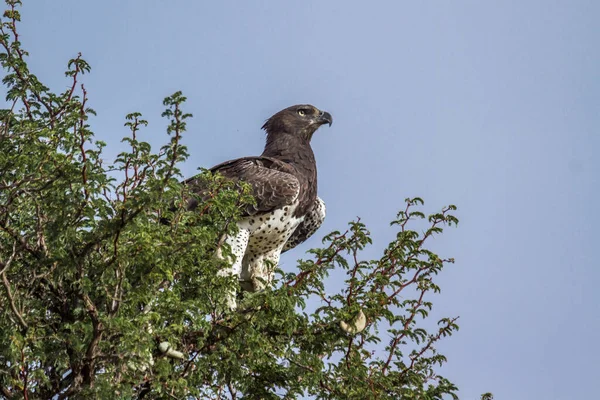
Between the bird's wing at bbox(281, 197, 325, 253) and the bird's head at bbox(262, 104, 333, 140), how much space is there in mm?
793

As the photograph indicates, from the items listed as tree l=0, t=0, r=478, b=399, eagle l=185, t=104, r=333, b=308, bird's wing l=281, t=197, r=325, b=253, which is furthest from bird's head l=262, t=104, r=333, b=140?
tree l=0, t=0, r=478, b=399

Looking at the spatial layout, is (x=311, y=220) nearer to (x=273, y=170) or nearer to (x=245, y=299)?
(x=273, y=170)

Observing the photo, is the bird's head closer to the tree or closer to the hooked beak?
the hooked beak

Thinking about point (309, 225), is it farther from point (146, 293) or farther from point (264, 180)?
point (146, 293)

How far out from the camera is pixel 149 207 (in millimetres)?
5332

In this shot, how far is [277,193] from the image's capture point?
8.63 m

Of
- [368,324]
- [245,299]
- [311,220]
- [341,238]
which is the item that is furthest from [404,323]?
[311,220]

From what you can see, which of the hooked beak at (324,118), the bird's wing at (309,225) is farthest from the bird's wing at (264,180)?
the hooked beak at (324,118)

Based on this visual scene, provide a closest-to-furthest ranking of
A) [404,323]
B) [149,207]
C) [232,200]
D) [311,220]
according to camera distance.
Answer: [149,207]
[232,200]
[404,323]
[311,220]

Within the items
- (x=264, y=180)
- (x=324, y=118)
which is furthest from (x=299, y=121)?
(x=264, y=180)

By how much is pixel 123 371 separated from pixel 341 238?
2.08 metres

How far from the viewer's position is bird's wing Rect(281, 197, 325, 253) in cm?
974

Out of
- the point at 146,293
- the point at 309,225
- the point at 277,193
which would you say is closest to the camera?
the point at 146,293

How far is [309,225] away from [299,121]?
1.16 metres
